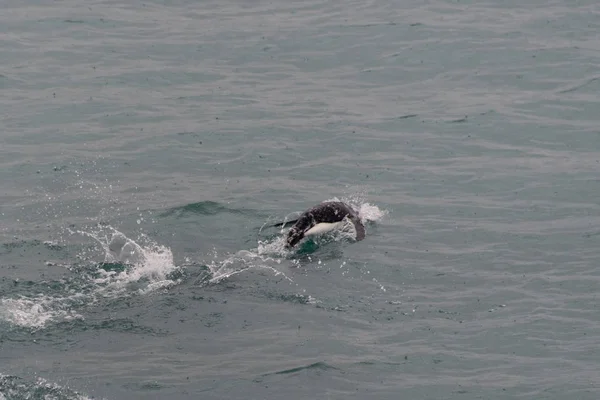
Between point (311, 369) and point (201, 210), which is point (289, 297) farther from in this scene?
point (201, 210)

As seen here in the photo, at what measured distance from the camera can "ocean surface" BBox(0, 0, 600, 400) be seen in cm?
1040

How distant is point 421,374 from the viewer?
33.4 ft

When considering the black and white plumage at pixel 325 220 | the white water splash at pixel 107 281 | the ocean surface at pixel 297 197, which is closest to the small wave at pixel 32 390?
the ocean surface at pixel 297 197

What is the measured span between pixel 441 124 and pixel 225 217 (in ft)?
17.1

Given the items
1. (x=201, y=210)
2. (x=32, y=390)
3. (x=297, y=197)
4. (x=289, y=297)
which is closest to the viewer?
(x=32, y=390)

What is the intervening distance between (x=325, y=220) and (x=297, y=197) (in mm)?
1419

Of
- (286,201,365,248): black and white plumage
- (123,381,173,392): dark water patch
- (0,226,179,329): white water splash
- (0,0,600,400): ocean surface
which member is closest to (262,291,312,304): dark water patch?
(0,0,600,400): ocean surface

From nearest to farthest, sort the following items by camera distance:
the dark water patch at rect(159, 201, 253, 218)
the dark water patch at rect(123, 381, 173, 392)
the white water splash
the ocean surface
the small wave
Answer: the small wave < the dark water patch at rect(123, 381, 173, 392) < the ocean surface < the white water splash < the dark water patch at rect(159, 201, 253, 218)

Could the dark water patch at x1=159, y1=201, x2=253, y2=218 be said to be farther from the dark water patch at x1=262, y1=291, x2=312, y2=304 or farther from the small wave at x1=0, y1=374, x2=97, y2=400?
the small wave at x1=0, y1=374, x2=97, y2=400

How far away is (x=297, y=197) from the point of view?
1491 cm

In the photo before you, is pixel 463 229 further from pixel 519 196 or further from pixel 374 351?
pixel 374 351

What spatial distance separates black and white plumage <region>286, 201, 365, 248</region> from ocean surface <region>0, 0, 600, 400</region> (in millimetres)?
192

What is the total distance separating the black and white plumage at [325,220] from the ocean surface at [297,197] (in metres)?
0.19

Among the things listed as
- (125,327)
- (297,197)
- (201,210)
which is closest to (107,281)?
(125,327)
